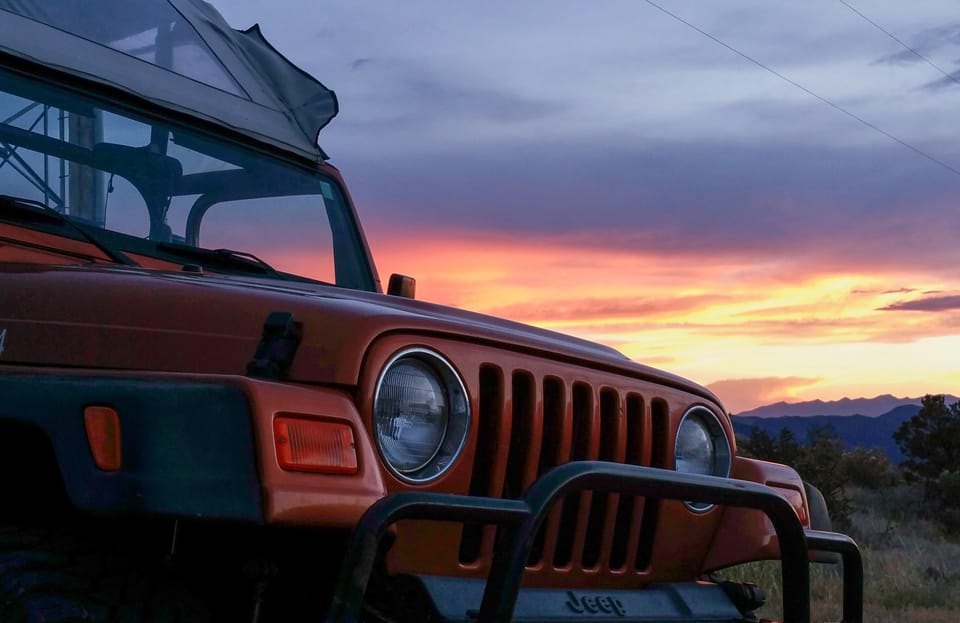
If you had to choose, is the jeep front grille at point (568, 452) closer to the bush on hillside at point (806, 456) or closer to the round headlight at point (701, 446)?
the round headlight at point (701, 446)

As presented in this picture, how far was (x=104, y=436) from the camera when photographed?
2203mm

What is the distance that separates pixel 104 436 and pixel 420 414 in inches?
23.4

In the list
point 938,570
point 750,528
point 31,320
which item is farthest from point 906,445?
point 31,320

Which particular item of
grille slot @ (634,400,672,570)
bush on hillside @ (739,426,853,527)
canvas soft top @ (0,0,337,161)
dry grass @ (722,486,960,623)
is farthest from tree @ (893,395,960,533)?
grille slot @ (634,400,672,570)

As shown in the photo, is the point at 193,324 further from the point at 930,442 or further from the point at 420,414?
the point at 930,442

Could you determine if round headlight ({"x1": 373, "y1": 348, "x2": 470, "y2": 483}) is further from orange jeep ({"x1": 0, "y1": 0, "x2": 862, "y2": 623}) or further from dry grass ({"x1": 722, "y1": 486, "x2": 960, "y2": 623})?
dry grass ({"x1": 722, "y1": 486, "x2": 960, "y2": 623})

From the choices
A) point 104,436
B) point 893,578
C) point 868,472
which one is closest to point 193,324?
point 104,436

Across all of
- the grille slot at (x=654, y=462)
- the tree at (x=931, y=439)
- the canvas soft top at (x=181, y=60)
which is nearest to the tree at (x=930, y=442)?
the tree at (x=931, y=439)

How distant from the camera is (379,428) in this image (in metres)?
2.31

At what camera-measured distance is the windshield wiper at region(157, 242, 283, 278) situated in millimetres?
3328

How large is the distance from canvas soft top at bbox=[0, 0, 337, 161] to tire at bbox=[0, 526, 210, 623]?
1566 mm

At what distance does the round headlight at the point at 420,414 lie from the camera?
2330mm

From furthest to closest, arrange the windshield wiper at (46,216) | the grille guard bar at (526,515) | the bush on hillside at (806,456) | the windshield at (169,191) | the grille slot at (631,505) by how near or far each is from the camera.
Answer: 1. the bush on hillside at (806,456)
2. the windshield at (169,191)
3. the windshield wiper at (46,216)
4. the grille slot at (631,505)
5. the grille guard bar at (526,515)

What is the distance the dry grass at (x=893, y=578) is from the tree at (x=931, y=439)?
301cm
